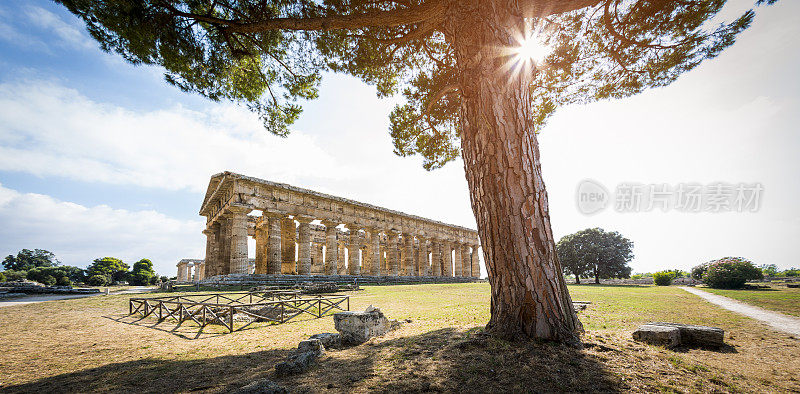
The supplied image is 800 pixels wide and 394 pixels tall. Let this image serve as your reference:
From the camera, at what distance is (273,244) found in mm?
21125

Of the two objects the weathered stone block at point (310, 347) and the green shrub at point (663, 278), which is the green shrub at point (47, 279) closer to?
the weathered stone block at point (310, 347)

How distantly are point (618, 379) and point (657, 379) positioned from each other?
39 cm

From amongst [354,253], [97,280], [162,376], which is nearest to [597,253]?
[354,253]

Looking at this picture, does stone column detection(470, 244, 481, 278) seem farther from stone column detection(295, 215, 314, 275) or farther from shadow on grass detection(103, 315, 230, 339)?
shadow on grass detection(103, 315, 230, 339)

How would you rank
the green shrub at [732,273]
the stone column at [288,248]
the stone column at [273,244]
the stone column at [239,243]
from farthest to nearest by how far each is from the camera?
the stone column at [288,248] < the stone column at [273,244] < the stone column at [239,243] < the green shrub at [732,273]

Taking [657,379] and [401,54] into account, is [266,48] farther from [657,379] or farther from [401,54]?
[657,379]

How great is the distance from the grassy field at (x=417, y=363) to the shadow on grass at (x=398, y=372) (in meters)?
0.01

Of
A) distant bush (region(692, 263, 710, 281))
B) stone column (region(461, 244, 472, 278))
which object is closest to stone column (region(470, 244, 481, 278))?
stone column (region(461, 244, 472, 278))

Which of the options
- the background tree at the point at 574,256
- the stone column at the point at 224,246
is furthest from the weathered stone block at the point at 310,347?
the background tree at the point at 574,256

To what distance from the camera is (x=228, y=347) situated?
524cm

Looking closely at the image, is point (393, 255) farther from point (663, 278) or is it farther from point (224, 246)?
point (663, 278)

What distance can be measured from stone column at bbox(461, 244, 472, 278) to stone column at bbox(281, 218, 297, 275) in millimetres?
23378

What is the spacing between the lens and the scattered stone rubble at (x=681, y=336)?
3.85m

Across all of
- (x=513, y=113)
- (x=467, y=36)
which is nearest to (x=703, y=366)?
(x=513, y=113)
